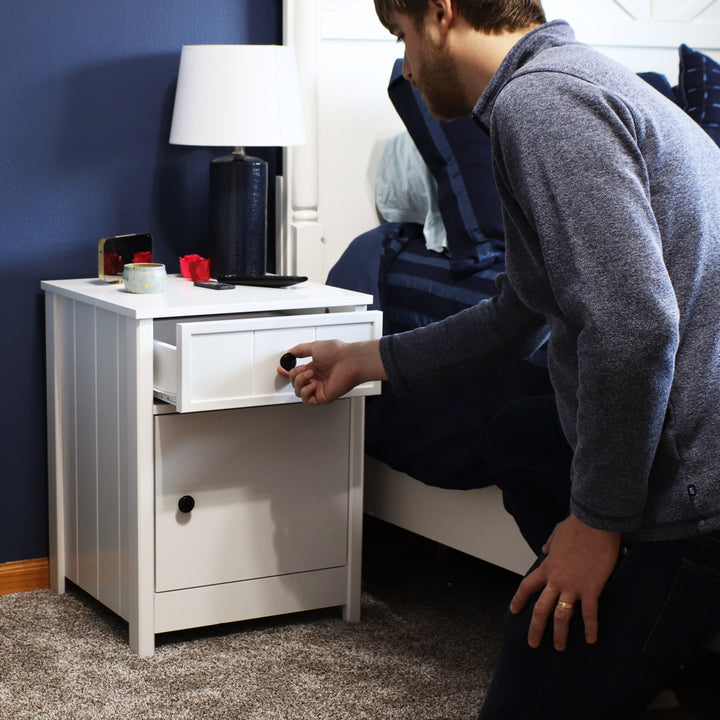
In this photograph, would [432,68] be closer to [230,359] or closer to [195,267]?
[230,359]

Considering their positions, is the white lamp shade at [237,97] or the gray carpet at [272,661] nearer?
the gray carpet at [272,661]

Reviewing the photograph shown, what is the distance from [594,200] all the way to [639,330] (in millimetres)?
115

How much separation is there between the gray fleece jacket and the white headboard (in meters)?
1.01

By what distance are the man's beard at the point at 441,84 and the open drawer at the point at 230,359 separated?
0.52 meters

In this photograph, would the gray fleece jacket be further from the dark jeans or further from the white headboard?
the white headboard

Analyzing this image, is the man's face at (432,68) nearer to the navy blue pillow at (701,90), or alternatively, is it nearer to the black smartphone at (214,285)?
the black smartphone at (214,285)

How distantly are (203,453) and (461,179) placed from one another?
647mm

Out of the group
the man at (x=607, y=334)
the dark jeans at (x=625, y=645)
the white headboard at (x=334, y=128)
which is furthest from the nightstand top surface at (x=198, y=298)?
the dark jeans at (x=625, y=645)

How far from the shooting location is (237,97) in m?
1.73

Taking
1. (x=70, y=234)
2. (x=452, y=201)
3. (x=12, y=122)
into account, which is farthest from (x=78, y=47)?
(x=452, y=201)

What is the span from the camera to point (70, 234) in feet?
6.14

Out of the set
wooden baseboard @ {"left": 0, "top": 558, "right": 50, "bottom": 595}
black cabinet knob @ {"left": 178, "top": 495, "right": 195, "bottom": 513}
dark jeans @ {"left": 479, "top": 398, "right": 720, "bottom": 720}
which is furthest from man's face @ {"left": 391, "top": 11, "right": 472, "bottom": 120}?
wooden baseboard @ {"left": 0, "top": 558, "right": 50, "bottom": 595}

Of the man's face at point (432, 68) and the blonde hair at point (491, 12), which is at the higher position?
the blonde hair at point (491, 12)

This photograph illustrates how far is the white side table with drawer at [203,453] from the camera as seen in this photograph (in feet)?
5.02
